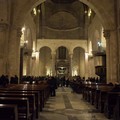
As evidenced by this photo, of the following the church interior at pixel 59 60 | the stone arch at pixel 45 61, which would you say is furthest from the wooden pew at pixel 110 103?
the stone arch at pixel 45 61

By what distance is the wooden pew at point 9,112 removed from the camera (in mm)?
3955

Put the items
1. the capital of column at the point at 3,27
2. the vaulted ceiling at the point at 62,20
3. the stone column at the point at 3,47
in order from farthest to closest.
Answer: the vaulted ceiling at the point at 62,20, the capital of column at the point at 3,27, the stone column at the point at 3,47

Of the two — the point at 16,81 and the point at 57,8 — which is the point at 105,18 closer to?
the point at 16,81

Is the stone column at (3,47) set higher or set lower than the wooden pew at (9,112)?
higher

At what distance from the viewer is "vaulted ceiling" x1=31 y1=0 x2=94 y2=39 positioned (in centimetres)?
4109

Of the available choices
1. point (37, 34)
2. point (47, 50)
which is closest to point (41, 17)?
point (37, 34)

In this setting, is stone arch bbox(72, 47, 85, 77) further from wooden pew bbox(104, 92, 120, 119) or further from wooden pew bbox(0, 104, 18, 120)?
wooden pew bbox(0, 104, 18, 120)

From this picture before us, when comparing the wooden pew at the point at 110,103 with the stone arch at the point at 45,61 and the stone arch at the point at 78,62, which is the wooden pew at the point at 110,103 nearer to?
the stone arch at the point at 45,61

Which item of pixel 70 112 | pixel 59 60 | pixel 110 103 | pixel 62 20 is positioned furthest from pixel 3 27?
pixel 59 60

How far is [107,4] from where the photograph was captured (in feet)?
65.0

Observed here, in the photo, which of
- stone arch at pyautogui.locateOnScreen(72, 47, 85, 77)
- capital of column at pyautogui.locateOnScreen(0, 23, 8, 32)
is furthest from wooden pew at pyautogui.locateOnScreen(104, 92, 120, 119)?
stone arch at pyautogui.locateOnScreen(72, 47, 85, 77)

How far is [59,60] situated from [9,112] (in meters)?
41.8

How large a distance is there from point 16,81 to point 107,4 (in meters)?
9.99

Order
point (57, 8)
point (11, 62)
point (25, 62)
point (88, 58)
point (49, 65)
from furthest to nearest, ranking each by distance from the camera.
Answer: point (49, 65) → point (57, 8) → point (88, 58) → point (25, 62) → point (11, 62)
